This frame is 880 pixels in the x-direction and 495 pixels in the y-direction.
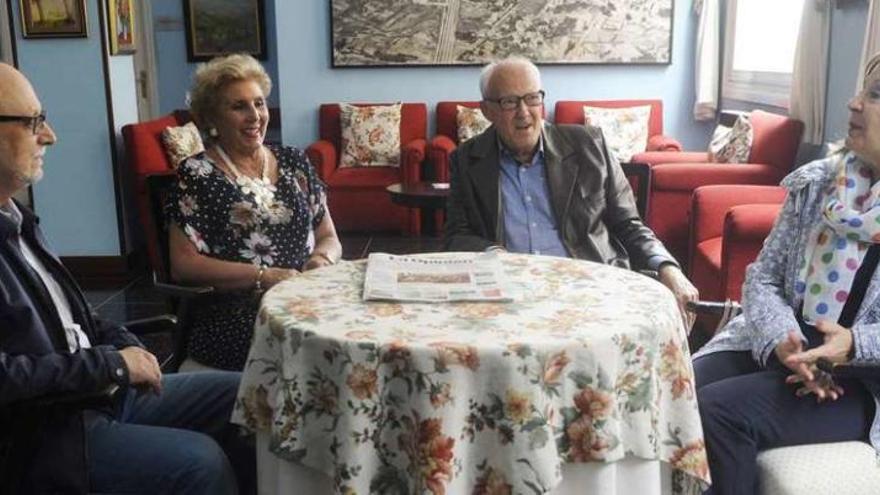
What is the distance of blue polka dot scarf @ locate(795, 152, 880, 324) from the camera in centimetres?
171

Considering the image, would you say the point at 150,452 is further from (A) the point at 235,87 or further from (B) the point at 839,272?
(B) the point at 839,272

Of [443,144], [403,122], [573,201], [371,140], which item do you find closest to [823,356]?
[573,201]

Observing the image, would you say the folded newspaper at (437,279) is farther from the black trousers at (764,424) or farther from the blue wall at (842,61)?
the blue wall at (842,61)

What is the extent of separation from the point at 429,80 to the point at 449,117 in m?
0.38

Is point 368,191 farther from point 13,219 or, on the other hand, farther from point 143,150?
point 13,219

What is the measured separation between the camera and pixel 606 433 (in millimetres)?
1359

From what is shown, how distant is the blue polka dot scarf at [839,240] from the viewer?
1.71 meters

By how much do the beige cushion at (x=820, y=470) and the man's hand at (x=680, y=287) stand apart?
17.2 inches

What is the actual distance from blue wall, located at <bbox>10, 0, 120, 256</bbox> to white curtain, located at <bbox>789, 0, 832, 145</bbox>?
3.69m

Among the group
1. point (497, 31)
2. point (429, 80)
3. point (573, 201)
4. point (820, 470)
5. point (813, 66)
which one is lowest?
point (820, 470)

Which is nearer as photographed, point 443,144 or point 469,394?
point 469,394

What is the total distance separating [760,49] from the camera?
5.47 m

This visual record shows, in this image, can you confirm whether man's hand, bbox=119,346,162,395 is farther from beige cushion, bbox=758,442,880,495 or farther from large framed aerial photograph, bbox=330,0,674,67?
large framed aerial photograph, bbox=330,0,674,67

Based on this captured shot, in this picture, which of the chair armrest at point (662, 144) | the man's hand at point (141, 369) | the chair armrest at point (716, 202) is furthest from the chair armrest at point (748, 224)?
the chair armrest at point (662, 144)
